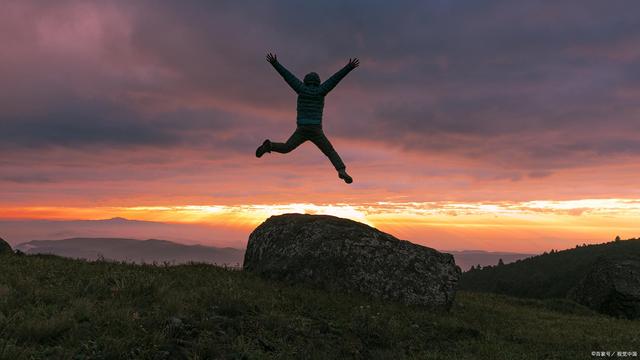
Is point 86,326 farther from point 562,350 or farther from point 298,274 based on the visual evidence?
point 562,350

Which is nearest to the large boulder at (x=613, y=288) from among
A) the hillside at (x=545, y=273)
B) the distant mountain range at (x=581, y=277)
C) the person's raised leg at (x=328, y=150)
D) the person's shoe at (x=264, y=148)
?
the distant mountain range at (x=581, y=277)

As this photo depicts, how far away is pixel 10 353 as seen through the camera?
23.0 ft

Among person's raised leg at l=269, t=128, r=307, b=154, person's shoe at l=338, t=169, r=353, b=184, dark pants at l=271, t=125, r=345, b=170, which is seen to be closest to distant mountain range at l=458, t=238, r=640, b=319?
person's shoe at l=338, t=169, r=353, b=184

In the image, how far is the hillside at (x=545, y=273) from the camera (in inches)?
2808

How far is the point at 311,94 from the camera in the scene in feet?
52.2

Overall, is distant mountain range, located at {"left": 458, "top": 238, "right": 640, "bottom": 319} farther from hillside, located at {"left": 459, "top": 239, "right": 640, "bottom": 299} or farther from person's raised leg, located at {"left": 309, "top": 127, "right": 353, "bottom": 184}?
person's raised leg, located at {"left": 309, "top": 127, "right": 353, "bottom": 184}

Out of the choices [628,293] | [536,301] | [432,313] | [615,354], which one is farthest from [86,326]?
[628,293]

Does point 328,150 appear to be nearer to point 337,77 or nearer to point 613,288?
point 337,77

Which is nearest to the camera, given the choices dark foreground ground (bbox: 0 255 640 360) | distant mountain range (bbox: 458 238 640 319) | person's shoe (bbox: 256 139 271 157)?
dark foreground ground (bbox: 0 255 640 360)

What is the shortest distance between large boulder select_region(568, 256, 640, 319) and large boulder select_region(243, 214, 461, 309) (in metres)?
14.1

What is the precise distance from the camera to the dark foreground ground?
7977mm

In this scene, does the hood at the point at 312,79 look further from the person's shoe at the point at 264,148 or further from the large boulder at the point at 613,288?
the large boulder at the point at 613,288

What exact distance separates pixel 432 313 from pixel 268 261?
5.96 meters

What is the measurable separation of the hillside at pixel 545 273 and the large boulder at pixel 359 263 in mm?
59214
